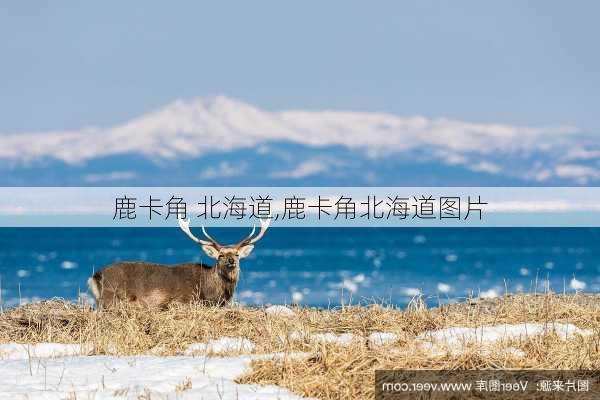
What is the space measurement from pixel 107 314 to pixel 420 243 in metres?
83.3

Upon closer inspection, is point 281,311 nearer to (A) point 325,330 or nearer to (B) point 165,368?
(A) point 325,330

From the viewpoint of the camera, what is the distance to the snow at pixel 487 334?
1051 cm

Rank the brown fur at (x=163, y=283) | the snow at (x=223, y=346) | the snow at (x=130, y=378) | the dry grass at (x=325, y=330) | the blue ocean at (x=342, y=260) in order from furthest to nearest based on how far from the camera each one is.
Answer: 1. the blue ocean at (x=342, y=260)
2. the brown fur at (x=163, y=283)
3. the snow at (x=223, y=346)
4. the dry grass at (x=325, y=330)
5. the snow at (x=130, y=378)

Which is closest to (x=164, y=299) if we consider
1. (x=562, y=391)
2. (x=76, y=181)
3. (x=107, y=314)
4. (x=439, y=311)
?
(x=107, y=314)

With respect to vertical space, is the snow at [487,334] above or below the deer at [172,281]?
below

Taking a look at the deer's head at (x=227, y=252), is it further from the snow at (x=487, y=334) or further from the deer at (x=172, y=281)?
the snow at (x=487, y=334)


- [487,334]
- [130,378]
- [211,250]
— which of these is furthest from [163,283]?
[130,378]

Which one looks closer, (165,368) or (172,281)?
(165,368)

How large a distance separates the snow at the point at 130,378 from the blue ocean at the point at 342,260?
2028 centimetres

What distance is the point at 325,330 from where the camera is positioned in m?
12.0

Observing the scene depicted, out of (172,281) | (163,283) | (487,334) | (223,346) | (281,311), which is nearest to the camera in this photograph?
(223,346)

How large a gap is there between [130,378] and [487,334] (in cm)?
386

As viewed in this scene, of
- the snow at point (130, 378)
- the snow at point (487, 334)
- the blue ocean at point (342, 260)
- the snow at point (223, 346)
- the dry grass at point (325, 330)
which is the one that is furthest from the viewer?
the blue ocean at point (342, 260)

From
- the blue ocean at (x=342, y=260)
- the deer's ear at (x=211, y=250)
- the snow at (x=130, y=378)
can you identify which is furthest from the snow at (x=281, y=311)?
the blue ocean at (x=342, y=260)
